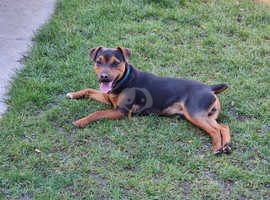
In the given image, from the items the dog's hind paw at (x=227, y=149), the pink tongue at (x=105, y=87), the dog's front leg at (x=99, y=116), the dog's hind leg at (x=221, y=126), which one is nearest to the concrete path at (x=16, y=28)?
the dog's front leg at (x=99, y=116)

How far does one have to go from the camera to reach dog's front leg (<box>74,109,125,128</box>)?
569 cm

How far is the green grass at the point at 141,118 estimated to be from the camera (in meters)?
4.68

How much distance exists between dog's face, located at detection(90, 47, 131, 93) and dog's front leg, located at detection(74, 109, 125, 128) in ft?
1.07

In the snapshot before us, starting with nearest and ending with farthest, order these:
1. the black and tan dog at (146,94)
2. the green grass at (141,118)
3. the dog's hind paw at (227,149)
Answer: the green grass at (141,118)
the dog's hind paw at (227,149)
the black and tan dog at (146,94)

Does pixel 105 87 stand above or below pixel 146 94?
above

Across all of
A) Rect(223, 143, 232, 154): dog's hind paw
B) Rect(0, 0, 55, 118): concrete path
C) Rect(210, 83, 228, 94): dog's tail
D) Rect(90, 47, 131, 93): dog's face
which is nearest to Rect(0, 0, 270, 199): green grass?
Rect(223, 143, 232, 154): dog's hind paw

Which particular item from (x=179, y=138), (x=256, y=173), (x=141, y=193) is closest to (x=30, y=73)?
(x=179, y=138)

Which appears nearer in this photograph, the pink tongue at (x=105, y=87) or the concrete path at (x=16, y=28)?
the pink tongue at (x=105, y=87)

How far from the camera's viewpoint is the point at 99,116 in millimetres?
5793

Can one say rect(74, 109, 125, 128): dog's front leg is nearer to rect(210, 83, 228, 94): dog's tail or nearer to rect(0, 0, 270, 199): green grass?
rect(0, 0, 270, 199): green grass

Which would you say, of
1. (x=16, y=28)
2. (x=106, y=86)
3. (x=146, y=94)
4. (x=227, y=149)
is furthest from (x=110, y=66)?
(x=16, y=28)

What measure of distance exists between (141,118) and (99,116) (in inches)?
24.7

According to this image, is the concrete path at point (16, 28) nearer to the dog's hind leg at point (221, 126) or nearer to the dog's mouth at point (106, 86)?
the dog's mouth at point (106, 86)

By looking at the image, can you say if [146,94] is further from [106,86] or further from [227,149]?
[227,149]
